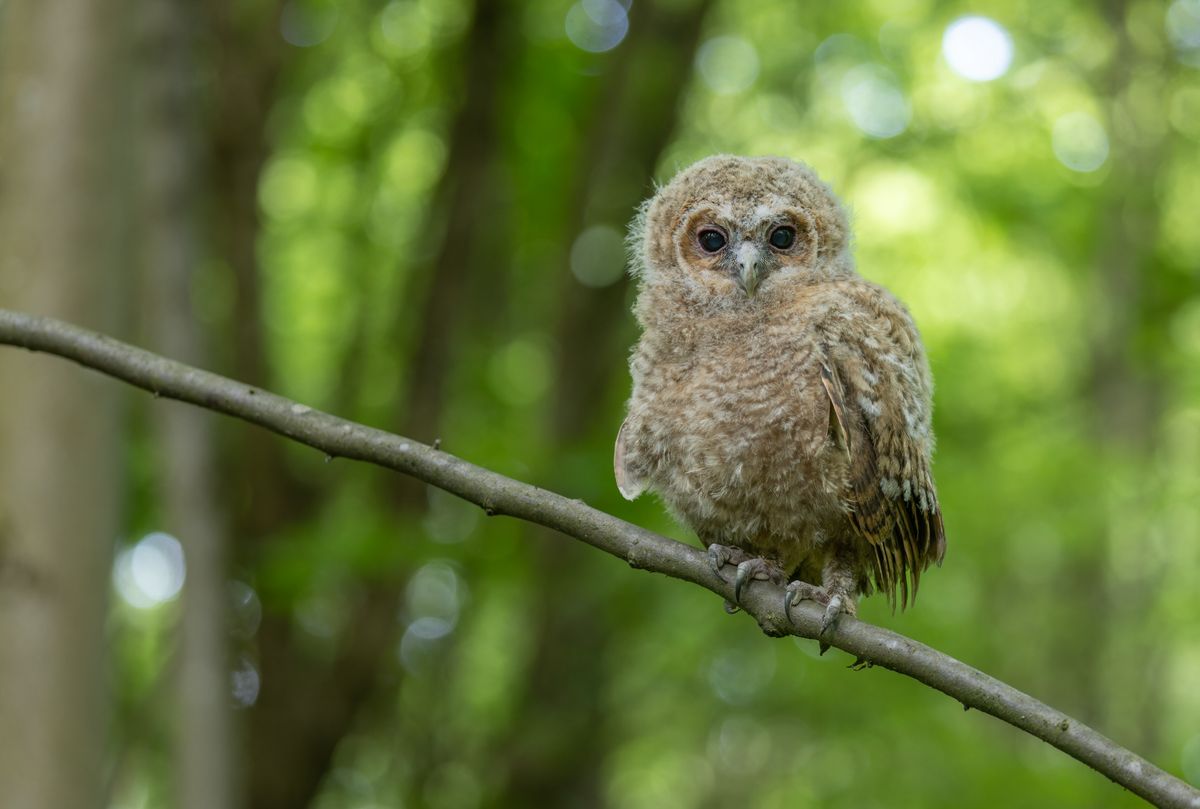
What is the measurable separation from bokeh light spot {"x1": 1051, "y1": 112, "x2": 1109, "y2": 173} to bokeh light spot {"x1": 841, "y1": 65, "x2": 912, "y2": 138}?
5.31 feet

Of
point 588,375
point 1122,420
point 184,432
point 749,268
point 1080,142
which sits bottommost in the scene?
point 184,432

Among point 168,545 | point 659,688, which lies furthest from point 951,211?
point 168,545

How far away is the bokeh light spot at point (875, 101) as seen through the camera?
8719mm

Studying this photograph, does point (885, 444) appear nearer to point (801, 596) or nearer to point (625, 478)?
point (801, 596)

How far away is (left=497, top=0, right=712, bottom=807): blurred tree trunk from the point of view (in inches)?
307

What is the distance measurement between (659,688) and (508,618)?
4.42 metres

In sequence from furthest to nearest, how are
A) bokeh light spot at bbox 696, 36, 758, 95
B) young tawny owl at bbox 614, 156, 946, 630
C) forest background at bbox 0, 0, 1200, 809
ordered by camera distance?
bokeh light spot at bbox 696, 36, 758, 95, forest background at bbox 0, 0, 1200, 809, young tawny owl at bbox 614, 156, 946, 630

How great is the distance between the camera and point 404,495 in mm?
8672

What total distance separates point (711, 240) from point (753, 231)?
0.36ft

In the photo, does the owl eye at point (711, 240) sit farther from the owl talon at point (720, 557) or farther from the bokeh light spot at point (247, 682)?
the bokeh light spot at point (247, 682)

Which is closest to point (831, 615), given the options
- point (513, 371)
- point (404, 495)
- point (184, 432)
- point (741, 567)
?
point (741, 567)

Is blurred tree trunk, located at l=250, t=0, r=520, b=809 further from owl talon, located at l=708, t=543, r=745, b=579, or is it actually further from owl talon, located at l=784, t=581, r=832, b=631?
owl talon, located at l=784, t=581, r=832, b=631

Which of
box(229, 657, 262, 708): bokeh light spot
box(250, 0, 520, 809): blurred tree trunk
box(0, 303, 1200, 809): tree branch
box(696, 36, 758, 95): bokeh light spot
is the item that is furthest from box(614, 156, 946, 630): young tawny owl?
box(696, 36, 758, 95): bokeh light spot

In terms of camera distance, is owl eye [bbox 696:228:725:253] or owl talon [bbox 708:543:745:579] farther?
owl eye [bbox 696:228:725:253]
